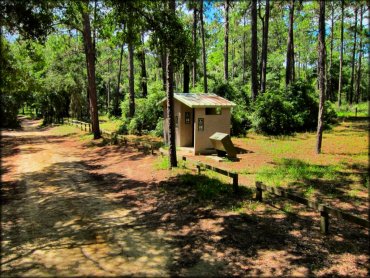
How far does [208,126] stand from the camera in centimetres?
1931

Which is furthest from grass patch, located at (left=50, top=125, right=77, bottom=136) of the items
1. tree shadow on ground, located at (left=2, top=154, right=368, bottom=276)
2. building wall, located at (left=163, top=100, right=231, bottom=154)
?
tree shadow on ground, located at (left=2, top=154, right=368, bottom=276)

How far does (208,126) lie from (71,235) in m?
12.2

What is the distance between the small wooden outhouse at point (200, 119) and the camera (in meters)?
18.9

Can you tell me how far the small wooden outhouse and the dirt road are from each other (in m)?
6.08

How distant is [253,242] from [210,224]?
58.8 inches

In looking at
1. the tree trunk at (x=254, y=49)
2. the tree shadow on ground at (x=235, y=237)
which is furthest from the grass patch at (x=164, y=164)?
the tree trunk at (x=254, y=49)

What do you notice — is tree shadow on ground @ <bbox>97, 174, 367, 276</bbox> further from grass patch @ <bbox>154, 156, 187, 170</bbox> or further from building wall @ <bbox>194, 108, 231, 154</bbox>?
building wall @ <bbox>194, 108, 231, 154</bbox>

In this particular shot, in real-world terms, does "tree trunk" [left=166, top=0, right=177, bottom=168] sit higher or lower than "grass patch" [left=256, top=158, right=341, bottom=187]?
higher

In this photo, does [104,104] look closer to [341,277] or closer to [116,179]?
[116,179]

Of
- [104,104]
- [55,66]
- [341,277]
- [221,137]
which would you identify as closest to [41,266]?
[341,277]

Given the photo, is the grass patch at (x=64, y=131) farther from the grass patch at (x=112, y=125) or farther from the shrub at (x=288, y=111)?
the shrub at (x=288, y=111)

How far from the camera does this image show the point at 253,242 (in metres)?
7.74

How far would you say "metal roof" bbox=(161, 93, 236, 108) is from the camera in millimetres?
18661

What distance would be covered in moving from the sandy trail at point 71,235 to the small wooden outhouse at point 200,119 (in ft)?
23.0
